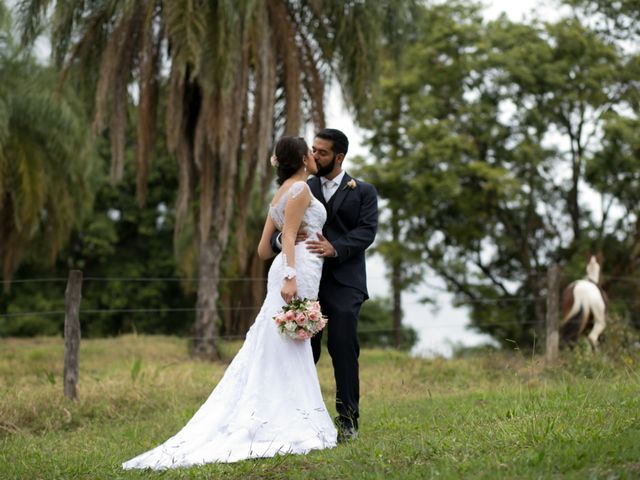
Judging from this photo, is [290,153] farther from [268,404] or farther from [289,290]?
[268,404]

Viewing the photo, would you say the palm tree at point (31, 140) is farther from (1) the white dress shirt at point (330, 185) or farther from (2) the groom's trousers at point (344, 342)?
(2) the groom's trousers at point (344, 342)

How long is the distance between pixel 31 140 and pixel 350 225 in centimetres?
1283

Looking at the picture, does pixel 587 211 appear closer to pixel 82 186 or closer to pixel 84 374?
pixel 82 186

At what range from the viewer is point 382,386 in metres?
9.45

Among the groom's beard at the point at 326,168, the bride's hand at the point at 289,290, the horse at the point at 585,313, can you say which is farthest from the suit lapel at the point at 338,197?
the horse at the point at 585,313

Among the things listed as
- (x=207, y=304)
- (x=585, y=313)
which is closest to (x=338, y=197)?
(x=585, y=313)

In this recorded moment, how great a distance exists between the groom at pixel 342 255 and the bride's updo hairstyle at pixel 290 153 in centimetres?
23

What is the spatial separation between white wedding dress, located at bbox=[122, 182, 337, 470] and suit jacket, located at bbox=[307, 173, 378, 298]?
0.20m

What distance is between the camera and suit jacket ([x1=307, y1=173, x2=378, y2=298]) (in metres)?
6.23

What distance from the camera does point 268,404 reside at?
580 centimetres

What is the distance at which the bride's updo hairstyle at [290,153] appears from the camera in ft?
19.9

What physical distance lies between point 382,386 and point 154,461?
4.32 meters

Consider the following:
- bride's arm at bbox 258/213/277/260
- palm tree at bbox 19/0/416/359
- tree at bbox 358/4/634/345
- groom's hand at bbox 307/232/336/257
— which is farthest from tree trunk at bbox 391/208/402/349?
groom's hand at bbox 307/232/336/257

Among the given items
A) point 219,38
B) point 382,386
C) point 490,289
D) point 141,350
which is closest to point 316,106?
point 219,38
